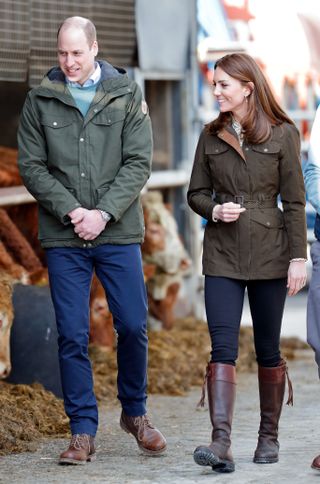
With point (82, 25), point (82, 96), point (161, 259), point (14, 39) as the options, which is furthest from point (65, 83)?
point (161, 259)

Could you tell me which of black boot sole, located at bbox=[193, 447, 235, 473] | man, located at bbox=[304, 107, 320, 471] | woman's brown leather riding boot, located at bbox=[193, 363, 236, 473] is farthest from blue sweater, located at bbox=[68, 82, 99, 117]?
black boot sole, located at bbox=[193, 447, 235, 473]

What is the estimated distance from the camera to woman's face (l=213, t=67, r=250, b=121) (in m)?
6.57

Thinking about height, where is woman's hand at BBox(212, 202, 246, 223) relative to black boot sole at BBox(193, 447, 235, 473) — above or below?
above

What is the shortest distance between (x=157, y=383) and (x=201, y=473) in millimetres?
2857

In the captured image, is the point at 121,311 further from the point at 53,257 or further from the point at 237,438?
the point at 237,438

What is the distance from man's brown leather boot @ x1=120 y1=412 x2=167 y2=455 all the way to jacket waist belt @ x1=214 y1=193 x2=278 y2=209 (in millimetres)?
1154

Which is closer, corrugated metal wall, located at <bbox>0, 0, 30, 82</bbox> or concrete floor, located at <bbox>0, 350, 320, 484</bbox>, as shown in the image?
concrete floor, located at <bbox>0, 350, 320, 484</bbox>

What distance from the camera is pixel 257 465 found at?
21.6 ft

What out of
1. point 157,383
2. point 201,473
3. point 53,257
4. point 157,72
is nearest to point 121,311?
point 53,257

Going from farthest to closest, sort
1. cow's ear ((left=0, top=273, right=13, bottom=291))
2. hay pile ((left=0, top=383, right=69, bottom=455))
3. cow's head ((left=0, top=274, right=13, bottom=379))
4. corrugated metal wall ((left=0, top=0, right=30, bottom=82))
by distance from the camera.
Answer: corrugated metal wall ((left=0, top=0, right=30, bottom=82)), cow's ear ((left=0, top=273, right=13, bottom=291)), cow's head ((left=0, top=274, right=13, bottom=379)), hay pile ((left=0, top=383, right=69, bottom=455))

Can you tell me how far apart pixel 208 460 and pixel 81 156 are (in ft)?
5.14

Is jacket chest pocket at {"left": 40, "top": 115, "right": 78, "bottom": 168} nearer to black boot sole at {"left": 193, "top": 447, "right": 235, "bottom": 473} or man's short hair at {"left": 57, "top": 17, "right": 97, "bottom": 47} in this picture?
man's short hair at {"left": 57, "top": 17, "right": 97, "bottom": 47}

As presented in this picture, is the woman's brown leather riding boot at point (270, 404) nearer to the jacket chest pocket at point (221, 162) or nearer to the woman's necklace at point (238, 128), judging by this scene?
the jacket chest pocket at point (221, 162)

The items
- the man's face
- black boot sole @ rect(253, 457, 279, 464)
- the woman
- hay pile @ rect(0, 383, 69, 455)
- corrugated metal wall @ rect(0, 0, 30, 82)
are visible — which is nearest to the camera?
the woman
